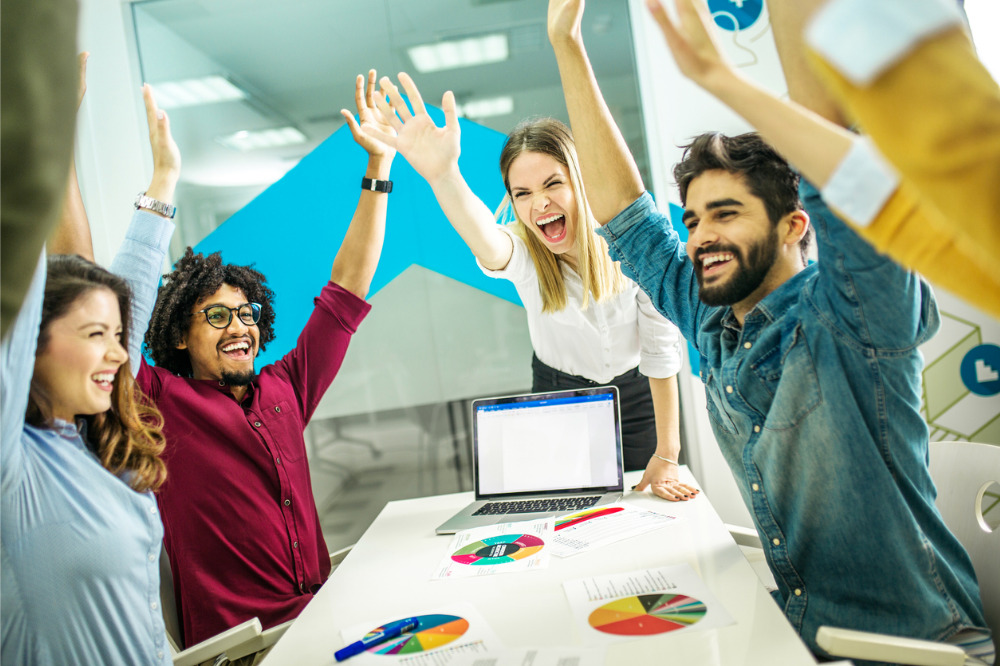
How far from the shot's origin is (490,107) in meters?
3.39

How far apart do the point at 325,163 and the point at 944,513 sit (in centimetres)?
307

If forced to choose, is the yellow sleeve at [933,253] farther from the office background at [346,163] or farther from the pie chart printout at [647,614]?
the office background at [346,163]

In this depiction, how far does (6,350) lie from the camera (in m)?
0.93

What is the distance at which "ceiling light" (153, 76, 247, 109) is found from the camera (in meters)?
3.52

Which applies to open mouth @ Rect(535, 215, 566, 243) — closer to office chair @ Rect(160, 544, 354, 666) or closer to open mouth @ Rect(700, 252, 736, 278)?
open mouth @ Rect(700, 252, 736, 278)

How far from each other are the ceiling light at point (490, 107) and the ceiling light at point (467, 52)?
203mm

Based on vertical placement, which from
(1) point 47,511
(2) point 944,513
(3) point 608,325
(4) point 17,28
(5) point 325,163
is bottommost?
(2) point 944,513

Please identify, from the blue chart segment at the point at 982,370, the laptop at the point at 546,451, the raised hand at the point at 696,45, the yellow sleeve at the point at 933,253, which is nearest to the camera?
the yellow sleeve at the point at 933,253

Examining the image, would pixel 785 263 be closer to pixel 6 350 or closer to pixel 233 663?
pixel 6 350

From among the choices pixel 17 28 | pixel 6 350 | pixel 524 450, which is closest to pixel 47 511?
pixel 6 350

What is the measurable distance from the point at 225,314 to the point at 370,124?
0.78m

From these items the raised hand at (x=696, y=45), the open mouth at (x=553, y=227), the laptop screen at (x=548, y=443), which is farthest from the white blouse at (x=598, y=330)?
the raised hand at (x=696, y=45)

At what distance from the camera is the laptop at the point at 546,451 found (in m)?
1.96

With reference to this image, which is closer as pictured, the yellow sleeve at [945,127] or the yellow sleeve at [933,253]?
the yellow sleeve at [945,127]
